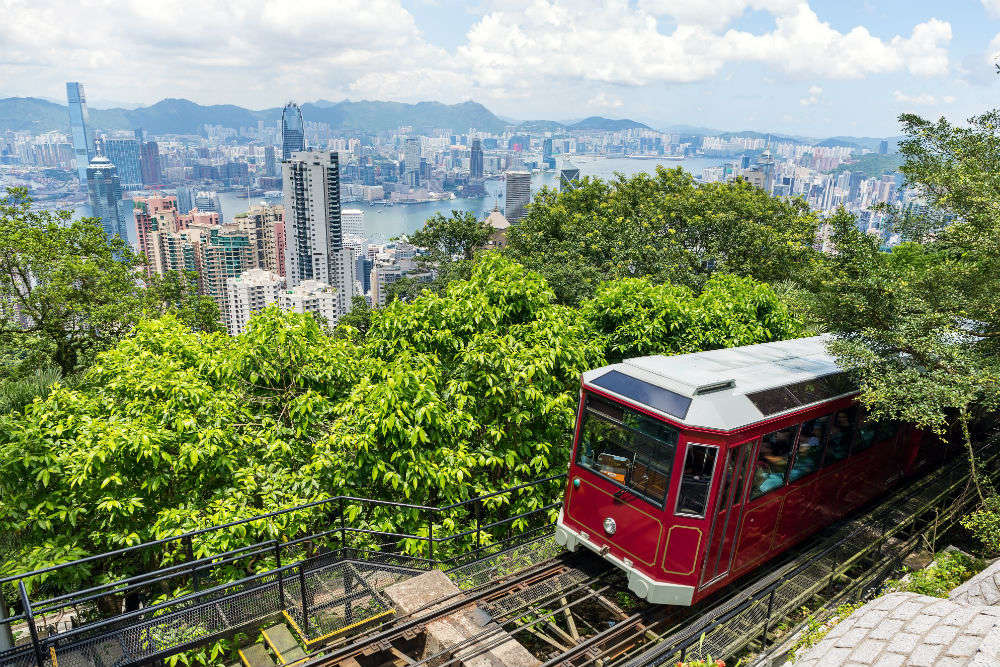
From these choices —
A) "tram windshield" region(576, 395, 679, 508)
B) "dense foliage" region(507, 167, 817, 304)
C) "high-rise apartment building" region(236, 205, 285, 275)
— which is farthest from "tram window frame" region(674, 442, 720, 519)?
"high-rise apartment building" region(236, 205, 285, 275)

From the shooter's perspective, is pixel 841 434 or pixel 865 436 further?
pixel 865 436

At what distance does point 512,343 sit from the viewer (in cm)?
904

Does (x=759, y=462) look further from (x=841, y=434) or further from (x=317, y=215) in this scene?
(x=317, y=215)

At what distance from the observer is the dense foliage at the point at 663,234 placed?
1970cm

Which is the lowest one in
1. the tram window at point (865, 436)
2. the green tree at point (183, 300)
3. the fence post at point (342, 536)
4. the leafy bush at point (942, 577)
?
the green tree at point (183, 300)

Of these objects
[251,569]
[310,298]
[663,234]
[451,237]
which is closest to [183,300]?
[451,237]

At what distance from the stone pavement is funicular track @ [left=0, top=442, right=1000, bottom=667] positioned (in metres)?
→ 1.83

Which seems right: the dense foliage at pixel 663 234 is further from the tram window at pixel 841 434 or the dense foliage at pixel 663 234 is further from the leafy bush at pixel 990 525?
the leafy bush at pixel 990 525

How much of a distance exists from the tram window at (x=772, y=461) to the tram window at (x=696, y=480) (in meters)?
0.86

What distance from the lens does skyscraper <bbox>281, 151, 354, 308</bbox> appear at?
183625 mm

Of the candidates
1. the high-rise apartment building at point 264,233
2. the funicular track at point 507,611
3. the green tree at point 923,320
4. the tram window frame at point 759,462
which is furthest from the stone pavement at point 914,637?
the high-rise apartment building at point 264,233

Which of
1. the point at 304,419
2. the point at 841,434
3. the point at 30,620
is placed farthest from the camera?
the point at 304,419

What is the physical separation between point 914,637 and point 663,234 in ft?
71.5

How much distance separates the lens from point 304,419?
839 centimetres
